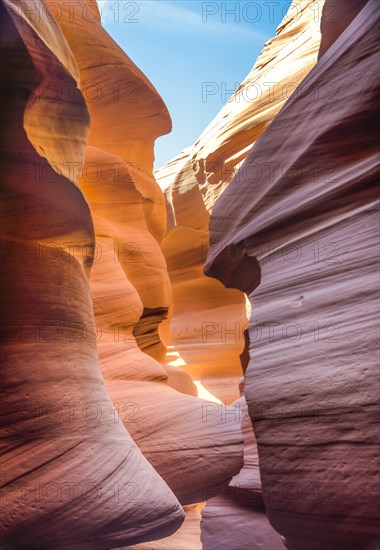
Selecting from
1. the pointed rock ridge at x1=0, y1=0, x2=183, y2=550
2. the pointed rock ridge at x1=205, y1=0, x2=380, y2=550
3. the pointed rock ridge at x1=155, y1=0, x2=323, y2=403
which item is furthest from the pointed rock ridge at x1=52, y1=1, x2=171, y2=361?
the pointed rock ridge at x1=205, y1=0, x2=380, y2=550

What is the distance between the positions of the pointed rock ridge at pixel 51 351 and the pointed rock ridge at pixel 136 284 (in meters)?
1.15

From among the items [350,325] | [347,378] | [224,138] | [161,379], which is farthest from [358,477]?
[224,138]

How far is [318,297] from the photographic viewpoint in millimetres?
2281

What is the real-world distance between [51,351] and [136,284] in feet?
10.9

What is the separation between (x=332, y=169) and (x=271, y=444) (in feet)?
4.49

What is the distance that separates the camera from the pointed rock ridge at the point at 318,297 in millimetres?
1899

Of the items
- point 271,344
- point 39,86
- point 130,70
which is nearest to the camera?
point 271,344

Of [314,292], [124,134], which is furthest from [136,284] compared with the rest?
[314,292]

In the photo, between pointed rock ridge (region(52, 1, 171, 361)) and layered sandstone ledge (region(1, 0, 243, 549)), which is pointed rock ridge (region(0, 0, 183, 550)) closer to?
layered sandstone ledge (region(1, 0, 243, 549))

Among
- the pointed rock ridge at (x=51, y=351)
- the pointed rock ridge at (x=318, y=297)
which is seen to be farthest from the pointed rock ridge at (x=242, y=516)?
the pointed rock ridge at (x=318, y=297)

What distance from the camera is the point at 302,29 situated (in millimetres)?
7484

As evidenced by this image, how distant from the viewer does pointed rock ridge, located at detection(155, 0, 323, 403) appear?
7.24 m

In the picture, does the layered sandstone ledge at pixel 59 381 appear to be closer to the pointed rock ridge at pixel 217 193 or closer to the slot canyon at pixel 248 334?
the slot canyon at pixel 248 334

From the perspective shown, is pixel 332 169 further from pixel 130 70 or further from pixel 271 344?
pixel 130 70
